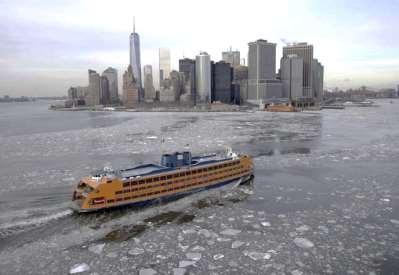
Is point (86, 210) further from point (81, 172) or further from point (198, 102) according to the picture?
point (198, 102)

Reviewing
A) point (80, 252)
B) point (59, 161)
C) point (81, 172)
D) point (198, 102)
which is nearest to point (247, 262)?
point (80, 252)

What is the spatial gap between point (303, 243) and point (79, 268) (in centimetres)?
794

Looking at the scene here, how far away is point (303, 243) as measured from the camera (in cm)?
1355

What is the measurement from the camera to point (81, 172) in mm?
25672

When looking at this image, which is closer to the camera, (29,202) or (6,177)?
(29,202)

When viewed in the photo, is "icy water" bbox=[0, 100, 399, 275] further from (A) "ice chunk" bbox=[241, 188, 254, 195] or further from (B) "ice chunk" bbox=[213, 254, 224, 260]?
(A) "ice chunk" bbox=[241, 188, 254, 195]

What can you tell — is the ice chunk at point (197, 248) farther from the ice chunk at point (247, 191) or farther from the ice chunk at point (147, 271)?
the ice chunk at point (247, 191)

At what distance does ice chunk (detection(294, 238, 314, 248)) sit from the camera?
43.8 feet

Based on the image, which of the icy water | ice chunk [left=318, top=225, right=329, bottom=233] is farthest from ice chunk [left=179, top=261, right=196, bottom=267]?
ice chunk [left=318, top=225, right=329, bottom=233]

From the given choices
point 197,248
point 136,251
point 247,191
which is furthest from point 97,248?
point 247,191

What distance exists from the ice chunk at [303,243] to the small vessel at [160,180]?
8.23 m

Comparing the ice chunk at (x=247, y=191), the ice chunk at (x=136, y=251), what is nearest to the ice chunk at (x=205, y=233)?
the ice chunk at (x=136, y=251)

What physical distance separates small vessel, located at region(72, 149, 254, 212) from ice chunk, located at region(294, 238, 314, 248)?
8227mm

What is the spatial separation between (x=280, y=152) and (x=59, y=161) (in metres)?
19.8
